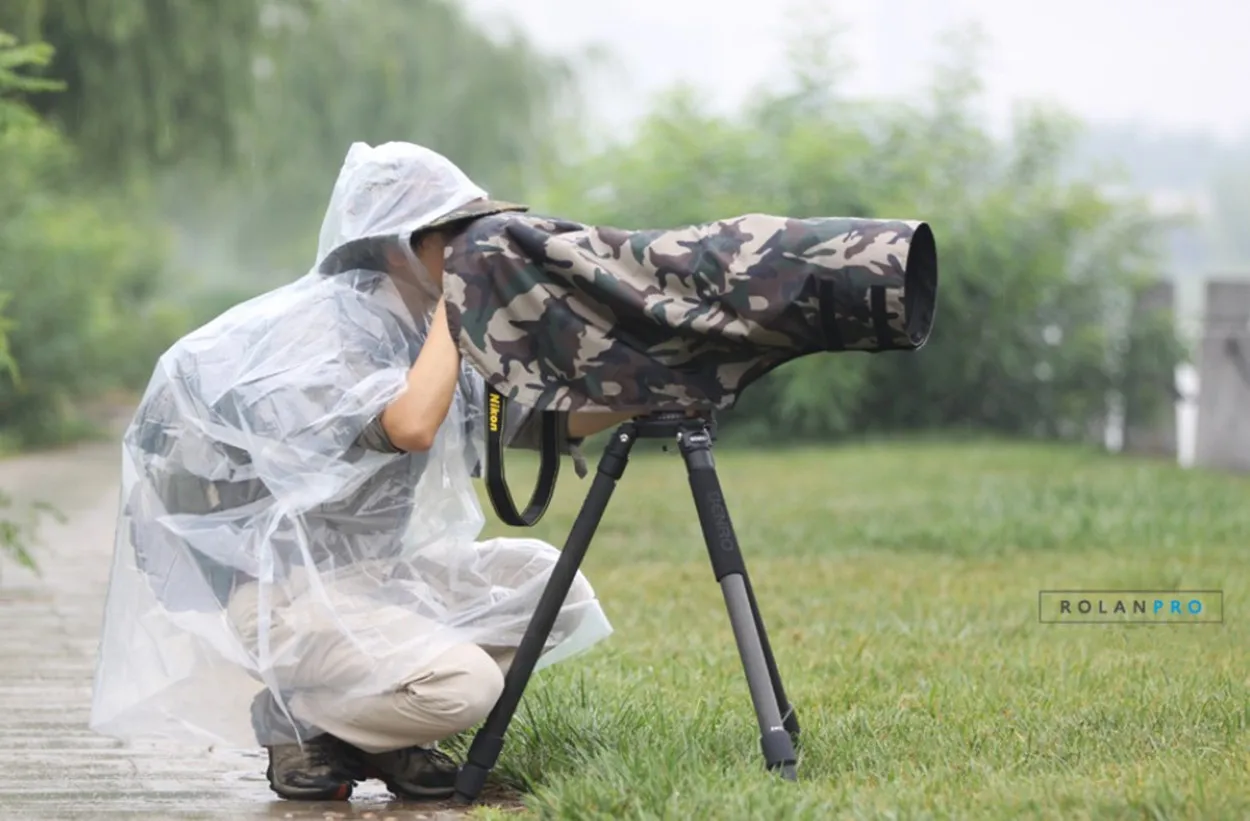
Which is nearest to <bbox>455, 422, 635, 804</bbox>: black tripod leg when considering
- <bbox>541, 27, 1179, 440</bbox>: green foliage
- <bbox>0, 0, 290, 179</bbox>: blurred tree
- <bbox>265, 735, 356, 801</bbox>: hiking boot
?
<bbox>265, 735, 356, 801</bbox>: hiking boot

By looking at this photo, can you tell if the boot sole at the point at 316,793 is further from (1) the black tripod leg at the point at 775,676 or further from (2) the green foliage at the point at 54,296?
(2) the green foliage at the point at 54,296

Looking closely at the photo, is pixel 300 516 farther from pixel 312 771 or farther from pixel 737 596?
pixel 737 596

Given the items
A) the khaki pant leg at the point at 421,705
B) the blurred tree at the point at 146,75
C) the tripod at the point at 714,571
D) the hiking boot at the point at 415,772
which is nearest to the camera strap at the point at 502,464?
the tripod at the point at 714,571

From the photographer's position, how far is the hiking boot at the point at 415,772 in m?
4.95

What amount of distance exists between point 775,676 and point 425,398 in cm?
108

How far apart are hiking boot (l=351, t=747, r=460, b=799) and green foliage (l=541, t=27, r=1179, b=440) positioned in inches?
422

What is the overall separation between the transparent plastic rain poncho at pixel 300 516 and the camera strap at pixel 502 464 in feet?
0.49

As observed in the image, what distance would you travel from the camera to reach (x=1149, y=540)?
9547mm

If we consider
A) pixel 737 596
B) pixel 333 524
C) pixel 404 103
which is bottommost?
pixel 404 103

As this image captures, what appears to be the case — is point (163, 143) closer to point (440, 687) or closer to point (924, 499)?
point (924, 499)

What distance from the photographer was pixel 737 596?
455 centimetres

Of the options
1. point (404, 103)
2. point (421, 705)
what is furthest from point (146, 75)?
point (404, 103)

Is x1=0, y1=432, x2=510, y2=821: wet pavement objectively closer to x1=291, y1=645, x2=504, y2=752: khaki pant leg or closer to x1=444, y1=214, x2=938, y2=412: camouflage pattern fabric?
x1=291, y1=645, x2=504, y2=752: khaki pant leg

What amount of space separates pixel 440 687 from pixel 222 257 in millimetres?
40980
